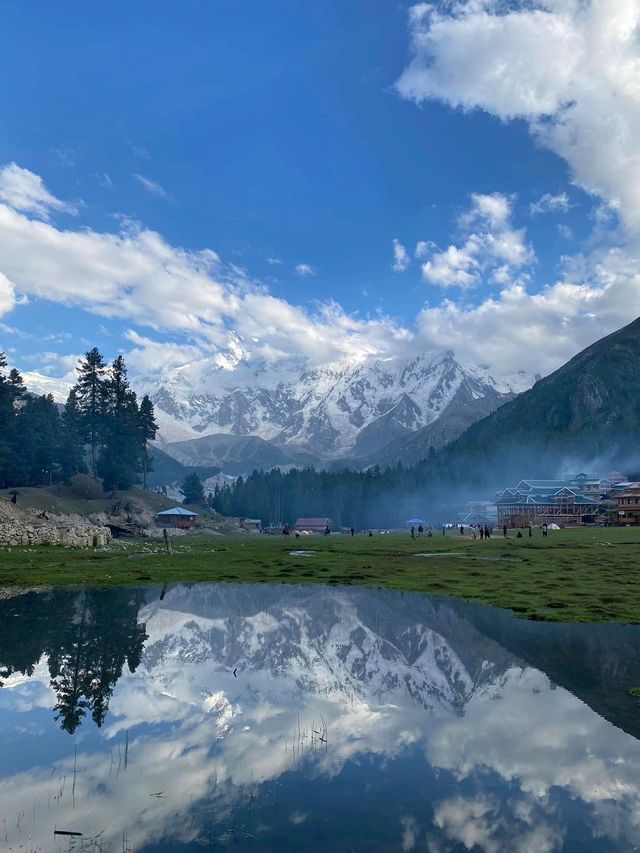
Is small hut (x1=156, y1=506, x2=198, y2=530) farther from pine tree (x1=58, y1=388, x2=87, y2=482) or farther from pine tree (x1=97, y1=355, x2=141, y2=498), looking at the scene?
pine tree (x1=58, y1=388, x2=87, y2=482)

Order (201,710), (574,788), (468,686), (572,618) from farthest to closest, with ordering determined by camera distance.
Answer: (572,618), (468,686), (201,710), (574,788)

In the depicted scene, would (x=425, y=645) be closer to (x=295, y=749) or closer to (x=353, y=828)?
(x=295, y=749)

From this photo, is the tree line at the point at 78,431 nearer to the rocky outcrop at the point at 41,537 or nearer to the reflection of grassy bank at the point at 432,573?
the rocky outcrop at the point at 41,537

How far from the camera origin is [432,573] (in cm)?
4350

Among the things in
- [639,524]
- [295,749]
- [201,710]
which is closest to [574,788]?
[295,749]

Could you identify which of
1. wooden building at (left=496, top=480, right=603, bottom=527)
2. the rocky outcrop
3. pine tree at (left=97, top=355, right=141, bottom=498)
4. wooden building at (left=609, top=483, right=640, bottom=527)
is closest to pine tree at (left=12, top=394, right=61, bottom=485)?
pine tree at (left=97, top=355, right=141, bottom=498)

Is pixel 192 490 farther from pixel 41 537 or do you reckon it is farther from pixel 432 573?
pixel 432 573

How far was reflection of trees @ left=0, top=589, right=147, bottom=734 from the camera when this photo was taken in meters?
15.1

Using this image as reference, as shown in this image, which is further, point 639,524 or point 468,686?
point 639,524

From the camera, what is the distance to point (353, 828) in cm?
884

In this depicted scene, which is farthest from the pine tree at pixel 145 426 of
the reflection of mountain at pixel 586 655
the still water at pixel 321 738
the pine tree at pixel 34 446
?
the reflection of mountain at pixel 586 655

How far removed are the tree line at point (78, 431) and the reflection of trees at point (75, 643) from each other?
87839 millimetres

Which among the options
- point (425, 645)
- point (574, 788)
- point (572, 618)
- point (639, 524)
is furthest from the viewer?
point (639, 524)

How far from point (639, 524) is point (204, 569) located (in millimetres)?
121226
